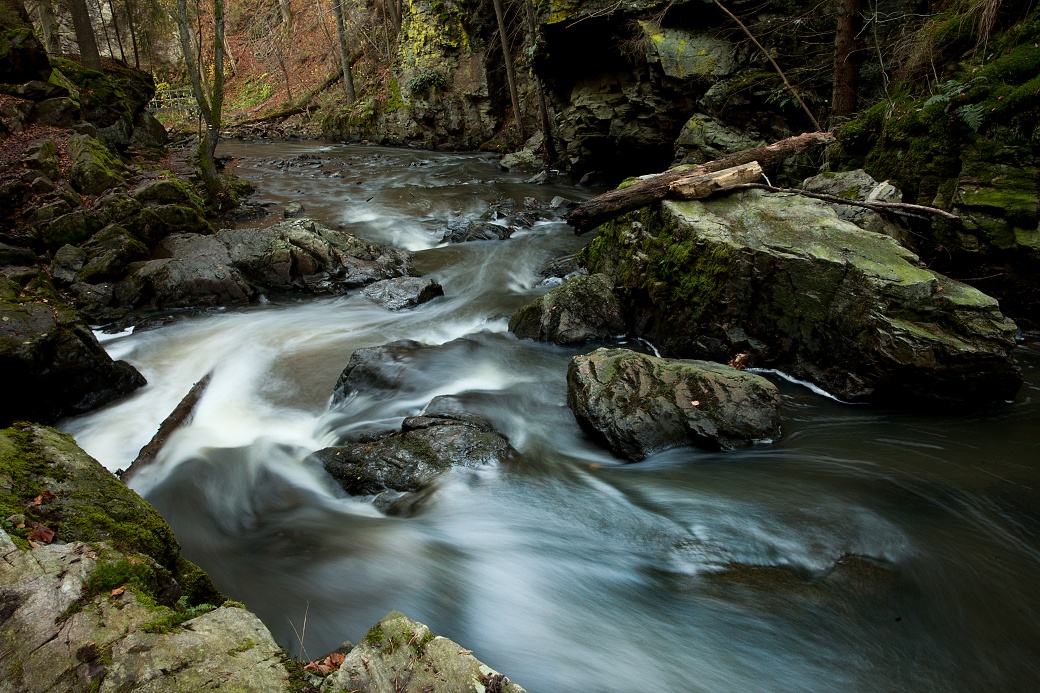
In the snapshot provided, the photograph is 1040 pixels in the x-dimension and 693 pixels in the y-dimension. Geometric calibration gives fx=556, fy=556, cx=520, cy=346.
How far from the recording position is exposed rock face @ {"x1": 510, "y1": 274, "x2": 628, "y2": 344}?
24.4 ft

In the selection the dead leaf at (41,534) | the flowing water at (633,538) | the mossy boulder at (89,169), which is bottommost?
the flowing water at (633,538)

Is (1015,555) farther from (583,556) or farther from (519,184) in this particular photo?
(519,184)

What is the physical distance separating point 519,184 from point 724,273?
11649 millimetres

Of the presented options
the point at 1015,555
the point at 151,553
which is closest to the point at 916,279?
the point at 1015,555

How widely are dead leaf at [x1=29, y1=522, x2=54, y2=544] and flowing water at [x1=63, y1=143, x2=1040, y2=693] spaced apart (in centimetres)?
171

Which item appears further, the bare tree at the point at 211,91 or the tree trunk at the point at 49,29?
the tree trunk at the point at 49,29

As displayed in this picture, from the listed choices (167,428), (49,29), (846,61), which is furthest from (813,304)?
(49,29)

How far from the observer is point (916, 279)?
17.4 feet

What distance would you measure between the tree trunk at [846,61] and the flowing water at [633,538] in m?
5.73

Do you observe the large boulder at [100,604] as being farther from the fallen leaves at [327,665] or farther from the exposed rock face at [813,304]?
the exposed rock face at [813,304]

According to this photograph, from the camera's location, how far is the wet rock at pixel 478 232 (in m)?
12.4

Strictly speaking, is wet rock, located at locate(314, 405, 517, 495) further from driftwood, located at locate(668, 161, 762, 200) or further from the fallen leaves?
driftwood, located at locate(668, 161, 762, 200)

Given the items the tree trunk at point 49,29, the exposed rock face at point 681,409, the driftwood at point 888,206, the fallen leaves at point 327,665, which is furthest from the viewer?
the tree trunk at point 49,29

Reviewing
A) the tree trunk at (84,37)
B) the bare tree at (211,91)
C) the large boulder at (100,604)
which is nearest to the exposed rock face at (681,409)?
the large boulder at (100,604)
